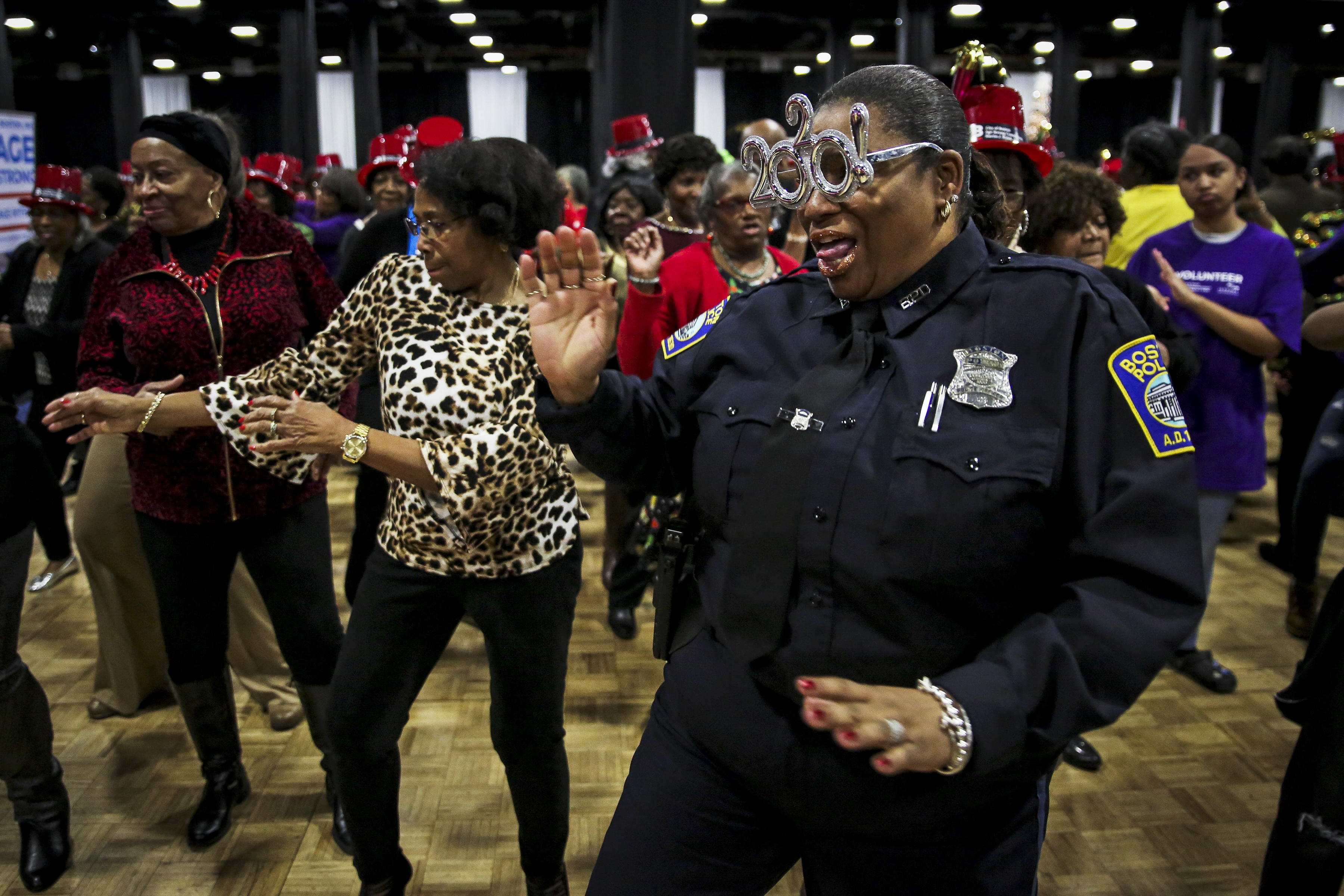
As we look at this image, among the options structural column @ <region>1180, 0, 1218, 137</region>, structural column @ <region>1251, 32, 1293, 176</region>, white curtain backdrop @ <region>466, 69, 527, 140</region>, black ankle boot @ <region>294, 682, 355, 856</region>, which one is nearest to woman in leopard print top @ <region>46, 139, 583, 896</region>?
black ankle boot @ <region>294, 682, 355, 856</region>

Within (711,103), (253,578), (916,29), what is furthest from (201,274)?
(711,103)

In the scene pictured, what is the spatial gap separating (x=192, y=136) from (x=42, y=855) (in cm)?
161

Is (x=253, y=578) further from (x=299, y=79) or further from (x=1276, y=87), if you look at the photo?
(x=1276, y=87)

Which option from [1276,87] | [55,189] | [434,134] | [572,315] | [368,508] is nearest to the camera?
[572,315]

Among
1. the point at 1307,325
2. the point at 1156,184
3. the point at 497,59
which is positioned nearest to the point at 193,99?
the point at 497,59

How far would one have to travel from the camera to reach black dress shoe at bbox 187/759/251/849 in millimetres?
2434

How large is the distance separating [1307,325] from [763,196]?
4.37 ft

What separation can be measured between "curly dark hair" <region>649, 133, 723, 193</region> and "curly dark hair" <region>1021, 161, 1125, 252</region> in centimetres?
148

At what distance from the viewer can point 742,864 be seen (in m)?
1.34

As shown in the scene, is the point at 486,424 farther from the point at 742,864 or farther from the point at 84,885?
the point at 84,885

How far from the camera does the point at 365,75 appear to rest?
508 inches

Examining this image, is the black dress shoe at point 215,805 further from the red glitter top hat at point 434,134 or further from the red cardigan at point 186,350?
the red glitter top hat at point 434,134

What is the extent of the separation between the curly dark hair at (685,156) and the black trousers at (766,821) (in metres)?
2.68

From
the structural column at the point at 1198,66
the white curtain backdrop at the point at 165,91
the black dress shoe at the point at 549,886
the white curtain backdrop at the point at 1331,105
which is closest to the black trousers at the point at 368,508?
the black dress shoe at the point at 549,886
